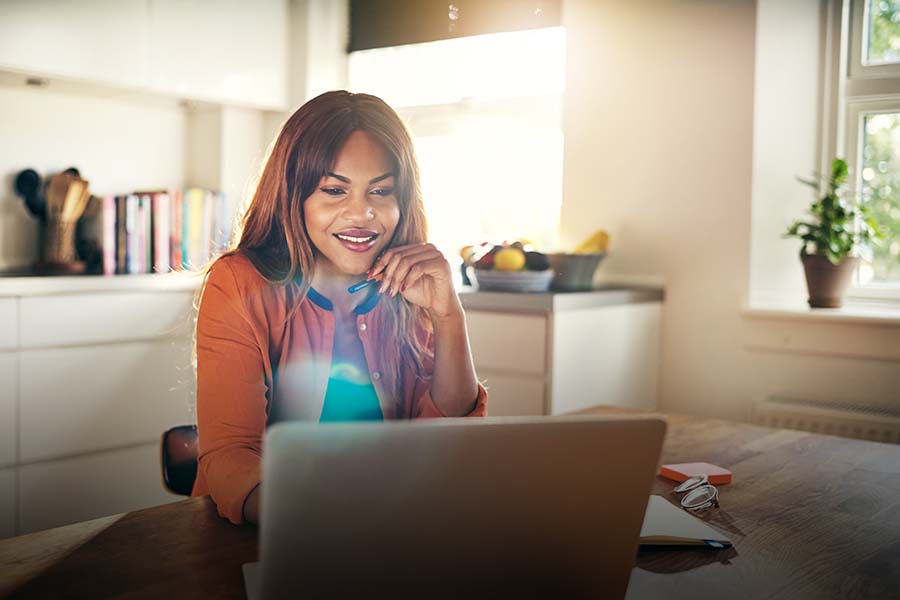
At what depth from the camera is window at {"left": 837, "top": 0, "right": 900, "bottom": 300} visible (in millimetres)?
2834

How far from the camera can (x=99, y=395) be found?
2.87m

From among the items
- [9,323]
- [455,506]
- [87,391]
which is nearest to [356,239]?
[455,506]

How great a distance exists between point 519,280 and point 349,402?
1.36 meters

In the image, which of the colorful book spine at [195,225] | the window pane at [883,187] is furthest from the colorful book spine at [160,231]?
the window pane at [883,187]

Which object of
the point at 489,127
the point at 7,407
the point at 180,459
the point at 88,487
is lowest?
the point at 88,487

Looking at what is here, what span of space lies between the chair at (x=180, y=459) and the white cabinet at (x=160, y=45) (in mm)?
2006

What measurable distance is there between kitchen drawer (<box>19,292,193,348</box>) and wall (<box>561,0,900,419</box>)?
1520 millimetres

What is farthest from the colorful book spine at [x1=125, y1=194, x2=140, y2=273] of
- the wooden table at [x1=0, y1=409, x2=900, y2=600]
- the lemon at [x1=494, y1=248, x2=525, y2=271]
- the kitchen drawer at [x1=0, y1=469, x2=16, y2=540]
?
the wooden table at [x1=0, y1=409, x2=900, y2=600]

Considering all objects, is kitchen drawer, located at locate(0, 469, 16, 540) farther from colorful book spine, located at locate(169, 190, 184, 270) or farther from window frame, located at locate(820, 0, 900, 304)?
window frame, located at locate(820, 0, 900, 304)

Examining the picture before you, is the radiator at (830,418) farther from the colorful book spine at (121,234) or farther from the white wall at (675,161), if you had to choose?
the colorful book spine at (121,234)

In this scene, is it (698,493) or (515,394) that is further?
(515,394)

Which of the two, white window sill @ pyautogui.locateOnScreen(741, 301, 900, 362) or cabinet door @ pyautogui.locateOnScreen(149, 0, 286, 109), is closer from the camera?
white window sill @ pyautogui.locateOnScreen(741, 301, 900, 362)

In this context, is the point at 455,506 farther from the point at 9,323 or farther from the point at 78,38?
the point at 78,38

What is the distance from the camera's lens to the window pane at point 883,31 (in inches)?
111
